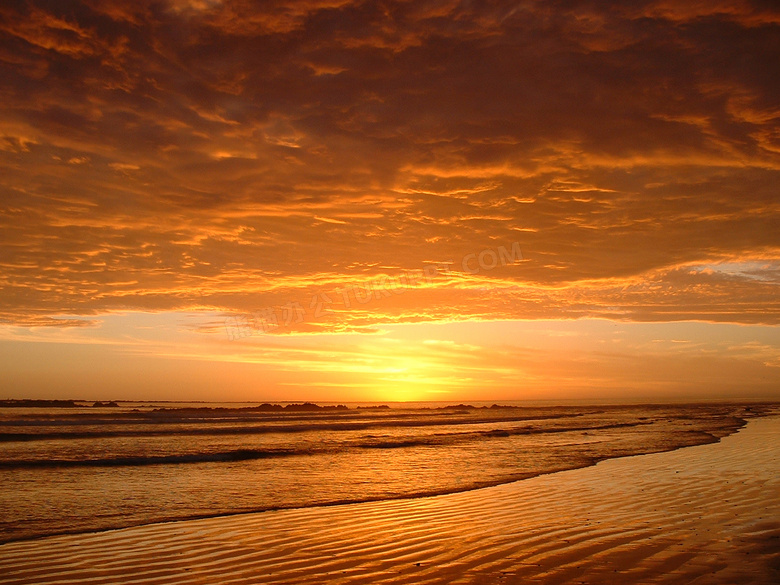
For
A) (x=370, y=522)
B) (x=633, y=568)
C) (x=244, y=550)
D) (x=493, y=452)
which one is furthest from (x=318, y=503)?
(x=493, y=452)

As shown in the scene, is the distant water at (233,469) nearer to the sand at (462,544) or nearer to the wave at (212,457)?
the wave at (212,457)

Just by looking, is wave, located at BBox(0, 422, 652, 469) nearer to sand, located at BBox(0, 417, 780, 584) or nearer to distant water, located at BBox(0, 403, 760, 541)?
distant water, located at BBox(0, 403, 760, 541)

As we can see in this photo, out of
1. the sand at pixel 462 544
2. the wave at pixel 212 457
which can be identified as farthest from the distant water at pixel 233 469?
the sand at pixel 462 544

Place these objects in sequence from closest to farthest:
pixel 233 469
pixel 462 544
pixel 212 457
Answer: pixel 462 544, pixel 233 469, pixel 212 457

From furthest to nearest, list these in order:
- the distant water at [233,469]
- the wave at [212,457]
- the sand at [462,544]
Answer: the wave at [212,457], the distant water at [233,469], the sand at [462,544]

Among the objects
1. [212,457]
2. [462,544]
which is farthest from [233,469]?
[462,544]

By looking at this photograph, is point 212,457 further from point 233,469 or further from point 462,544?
point 462,544

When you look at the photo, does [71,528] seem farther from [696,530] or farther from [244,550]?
[696,530]

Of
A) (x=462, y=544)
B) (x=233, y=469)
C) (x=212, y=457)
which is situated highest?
(x=462, y=544)

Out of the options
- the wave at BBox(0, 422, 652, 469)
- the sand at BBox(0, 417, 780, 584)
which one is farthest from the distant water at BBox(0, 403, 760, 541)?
the sand at BBox(0, 417, 780, 584)

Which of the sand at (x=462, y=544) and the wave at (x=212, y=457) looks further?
the wave at (x=212, y=457)

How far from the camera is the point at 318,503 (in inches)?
507

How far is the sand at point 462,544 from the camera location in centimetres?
720

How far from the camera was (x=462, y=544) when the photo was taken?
8.67 metres
